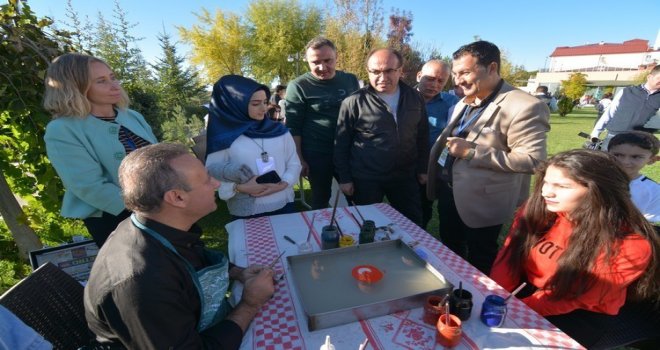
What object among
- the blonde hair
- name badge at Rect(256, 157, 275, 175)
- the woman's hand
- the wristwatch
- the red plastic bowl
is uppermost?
the blonde hair

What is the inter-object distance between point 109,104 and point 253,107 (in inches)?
41.3

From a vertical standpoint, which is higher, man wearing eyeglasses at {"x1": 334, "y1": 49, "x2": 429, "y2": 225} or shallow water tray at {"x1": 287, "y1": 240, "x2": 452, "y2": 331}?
man wearing eyeglasses at {"x1": 334, "y1": 49, "x2": 429, "y2": 225}

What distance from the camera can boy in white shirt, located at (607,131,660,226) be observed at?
2859 mm

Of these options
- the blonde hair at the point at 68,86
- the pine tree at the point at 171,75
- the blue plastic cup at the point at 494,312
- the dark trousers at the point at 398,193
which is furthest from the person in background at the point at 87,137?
the pine tree at the point at 171,75

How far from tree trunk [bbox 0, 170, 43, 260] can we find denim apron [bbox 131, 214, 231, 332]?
2604 mm

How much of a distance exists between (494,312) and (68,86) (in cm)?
280

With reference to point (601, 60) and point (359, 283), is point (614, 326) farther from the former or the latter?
point (601, 60)

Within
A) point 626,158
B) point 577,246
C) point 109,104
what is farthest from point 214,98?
point 626,158

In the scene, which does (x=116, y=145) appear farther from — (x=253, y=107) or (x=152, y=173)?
(x=152, y=173)

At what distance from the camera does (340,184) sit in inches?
131

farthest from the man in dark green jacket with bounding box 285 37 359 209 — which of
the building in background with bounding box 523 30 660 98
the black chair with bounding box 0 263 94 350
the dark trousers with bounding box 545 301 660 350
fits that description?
the building in background with bounding box 523 30 660 98

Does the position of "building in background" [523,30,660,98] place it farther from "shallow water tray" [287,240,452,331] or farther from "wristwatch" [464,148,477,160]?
"shallow water tray" [287,240,452,331]

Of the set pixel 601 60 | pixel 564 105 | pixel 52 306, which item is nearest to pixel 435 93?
pixel 52 306

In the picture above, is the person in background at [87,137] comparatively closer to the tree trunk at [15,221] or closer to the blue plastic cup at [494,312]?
the tree trunk at [15,221]
